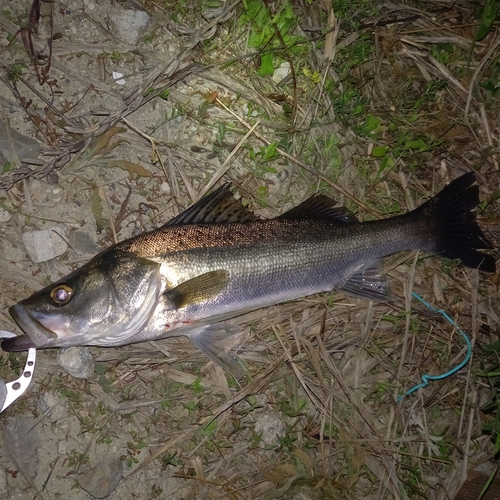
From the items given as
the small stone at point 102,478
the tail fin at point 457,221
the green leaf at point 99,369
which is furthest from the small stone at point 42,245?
the tail fin at point 457,221

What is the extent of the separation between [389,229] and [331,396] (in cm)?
137

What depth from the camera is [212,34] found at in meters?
3.45

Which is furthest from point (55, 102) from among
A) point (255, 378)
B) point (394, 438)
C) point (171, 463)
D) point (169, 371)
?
point (394, 438)

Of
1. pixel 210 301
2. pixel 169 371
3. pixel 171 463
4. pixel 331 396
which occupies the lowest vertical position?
pixel 331 396

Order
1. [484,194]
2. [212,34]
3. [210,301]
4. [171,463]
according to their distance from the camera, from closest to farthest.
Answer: [210,301] < [171,463] < [212,34] < [484,194]

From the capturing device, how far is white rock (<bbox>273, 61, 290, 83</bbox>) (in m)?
3.61

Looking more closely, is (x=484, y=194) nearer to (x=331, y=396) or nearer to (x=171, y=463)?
(x=331, y=396)

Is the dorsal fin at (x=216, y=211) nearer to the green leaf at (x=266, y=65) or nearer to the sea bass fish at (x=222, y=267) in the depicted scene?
the sea bass fish at (x=222, y=267)

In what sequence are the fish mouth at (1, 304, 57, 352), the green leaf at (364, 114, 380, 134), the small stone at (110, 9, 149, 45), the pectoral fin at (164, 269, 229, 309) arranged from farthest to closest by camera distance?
the green leaf at (364, 114, 380, 134) → the small stone at (110, 9, 149, 45) → the pectoral fin at (164, 269, 229, 309) → the fish mouth at (1, 304, 57, 352)

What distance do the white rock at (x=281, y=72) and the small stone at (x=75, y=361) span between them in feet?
8.66

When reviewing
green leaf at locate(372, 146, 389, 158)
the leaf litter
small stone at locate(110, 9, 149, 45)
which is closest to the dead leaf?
the leaf litter

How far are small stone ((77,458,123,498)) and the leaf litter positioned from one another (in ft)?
0.17

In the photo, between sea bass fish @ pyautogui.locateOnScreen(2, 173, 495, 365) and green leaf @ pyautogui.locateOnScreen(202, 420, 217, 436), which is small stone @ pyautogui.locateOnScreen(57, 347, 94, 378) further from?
green leaf @ pyautogui.locateOnScreen(202, 420, 217, 436)

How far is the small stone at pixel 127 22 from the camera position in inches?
136
